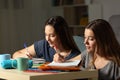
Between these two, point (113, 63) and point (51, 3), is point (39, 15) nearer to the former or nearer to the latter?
point (51, 3)

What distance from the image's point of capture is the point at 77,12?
4.75 metres

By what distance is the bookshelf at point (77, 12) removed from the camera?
440cm

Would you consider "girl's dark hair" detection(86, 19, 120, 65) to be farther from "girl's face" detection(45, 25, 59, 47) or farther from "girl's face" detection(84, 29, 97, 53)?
"girl's face" detection(45, 25, 59, 47)

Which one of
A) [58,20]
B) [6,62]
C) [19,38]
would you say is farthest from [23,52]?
[19,38]

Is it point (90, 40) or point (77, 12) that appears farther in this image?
point (77, 12)

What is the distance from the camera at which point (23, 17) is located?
15.8 ft

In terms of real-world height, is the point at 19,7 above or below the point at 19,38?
above

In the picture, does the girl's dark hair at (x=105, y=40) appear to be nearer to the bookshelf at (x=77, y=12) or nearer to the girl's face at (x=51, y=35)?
the girl's face at (x=51, y=35)

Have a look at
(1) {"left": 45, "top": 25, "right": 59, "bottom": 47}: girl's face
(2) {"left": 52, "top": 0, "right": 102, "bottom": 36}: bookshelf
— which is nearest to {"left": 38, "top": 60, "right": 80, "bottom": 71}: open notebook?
(1) {"left": 45, "top": 25, "right": 59, "bottom": 47}: girl's face

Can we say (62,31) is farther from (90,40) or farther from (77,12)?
(77,12)

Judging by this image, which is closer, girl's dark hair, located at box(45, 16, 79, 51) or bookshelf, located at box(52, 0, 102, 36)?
girl's dark hair, located at box(45, 16, 79, 51)

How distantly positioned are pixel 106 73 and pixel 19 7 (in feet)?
10.4

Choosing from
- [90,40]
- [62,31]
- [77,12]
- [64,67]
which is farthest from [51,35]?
[77,12]

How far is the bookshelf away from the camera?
4.40 m
